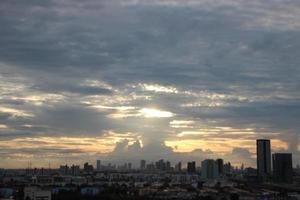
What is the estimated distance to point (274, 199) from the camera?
5581cm

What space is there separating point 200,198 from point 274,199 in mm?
8404

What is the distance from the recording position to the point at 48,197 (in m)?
47.2

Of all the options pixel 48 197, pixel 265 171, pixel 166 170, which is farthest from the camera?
pixel 166 170

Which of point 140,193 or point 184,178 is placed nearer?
point 140,193

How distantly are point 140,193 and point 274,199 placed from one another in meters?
16.2

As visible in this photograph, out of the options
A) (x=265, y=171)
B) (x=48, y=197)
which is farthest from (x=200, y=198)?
(x=265, y=171)

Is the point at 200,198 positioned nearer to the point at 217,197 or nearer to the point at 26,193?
the point at 217,197

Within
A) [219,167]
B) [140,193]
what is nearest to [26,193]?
[140,193]

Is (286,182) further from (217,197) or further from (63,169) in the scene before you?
(63,169)

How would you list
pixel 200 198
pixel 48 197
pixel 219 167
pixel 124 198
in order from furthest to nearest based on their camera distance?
pixel 219 167 → pixel 200 198 → pixel 124 198 → pixel 48 197

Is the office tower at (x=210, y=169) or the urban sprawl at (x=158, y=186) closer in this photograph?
the urban sprawl at (x=158, y=186)

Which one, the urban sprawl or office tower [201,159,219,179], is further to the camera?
office tower [201,159,219,179]

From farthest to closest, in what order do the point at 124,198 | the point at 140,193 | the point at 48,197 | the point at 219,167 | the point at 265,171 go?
the point at 219,167
the point at 265,171
the point at 140,193
the point at 124,198
the point at 48,197

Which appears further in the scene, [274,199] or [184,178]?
[184,178]
